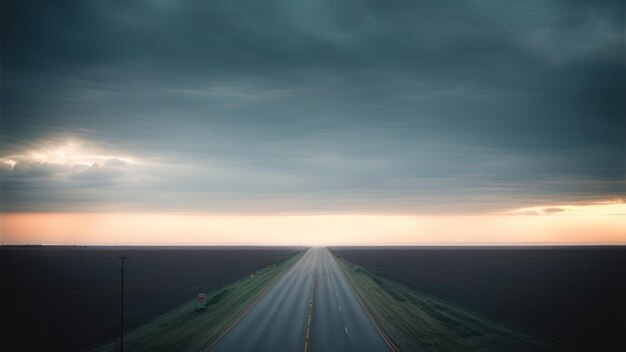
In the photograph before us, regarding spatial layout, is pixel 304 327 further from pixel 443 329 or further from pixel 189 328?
pixel 443 329

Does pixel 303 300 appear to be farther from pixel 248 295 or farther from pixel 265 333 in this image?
pixel 265 333

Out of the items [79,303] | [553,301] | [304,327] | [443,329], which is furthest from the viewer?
[79,303]

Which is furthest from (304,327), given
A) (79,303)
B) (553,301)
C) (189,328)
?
(79,303)

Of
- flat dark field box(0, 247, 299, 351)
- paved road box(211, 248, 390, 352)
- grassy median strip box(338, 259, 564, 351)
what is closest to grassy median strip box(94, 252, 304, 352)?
paved road box(211, 248, 390, 352)

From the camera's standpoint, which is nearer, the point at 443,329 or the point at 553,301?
the point at 443,329

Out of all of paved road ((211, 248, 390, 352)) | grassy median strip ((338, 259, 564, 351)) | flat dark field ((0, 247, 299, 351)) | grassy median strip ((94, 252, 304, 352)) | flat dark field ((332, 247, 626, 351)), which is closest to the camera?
paved road ((211, 248, 390, 352))

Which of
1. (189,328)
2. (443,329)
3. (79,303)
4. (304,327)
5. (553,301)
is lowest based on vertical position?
(553,301)

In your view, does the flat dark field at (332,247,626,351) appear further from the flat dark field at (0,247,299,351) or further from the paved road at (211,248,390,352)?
the flat dark field at (0,247,299,351)
